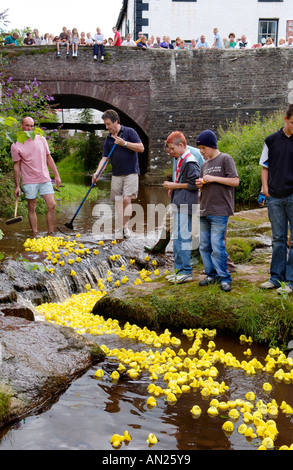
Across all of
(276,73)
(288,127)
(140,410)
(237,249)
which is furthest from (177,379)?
(276,73)

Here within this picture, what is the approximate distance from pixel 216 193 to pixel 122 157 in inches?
127

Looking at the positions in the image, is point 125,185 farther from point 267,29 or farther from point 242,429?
point 267,29

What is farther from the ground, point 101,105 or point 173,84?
point 173,84

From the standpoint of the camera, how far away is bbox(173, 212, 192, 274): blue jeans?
221 inches

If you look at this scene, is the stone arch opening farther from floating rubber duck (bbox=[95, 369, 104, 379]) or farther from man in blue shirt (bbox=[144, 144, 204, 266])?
floating rubber duck (bbox=[95, 369, 104, 379])

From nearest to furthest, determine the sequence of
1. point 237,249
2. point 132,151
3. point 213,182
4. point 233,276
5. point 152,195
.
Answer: point 213,182, point 233,276, point 237,249, point 132,151, point 152,195

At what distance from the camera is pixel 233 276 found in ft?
18.8

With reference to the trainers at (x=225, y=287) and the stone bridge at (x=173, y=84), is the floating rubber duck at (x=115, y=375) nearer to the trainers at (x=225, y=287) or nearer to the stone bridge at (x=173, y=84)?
the trainers at (x=225, y=287)

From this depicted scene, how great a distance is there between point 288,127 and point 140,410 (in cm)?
296

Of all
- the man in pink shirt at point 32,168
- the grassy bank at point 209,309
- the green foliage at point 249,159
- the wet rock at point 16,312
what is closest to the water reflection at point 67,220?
the man in pink shirt at point 32,168

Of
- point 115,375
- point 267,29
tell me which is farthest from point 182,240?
point 267,29

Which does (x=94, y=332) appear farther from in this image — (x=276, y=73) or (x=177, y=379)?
(x=276, y=73)

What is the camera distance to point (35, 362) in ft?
12.6

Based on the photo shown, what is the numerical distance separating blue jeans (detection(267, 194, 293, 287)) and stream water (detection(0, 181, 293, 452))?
40.8 inches
